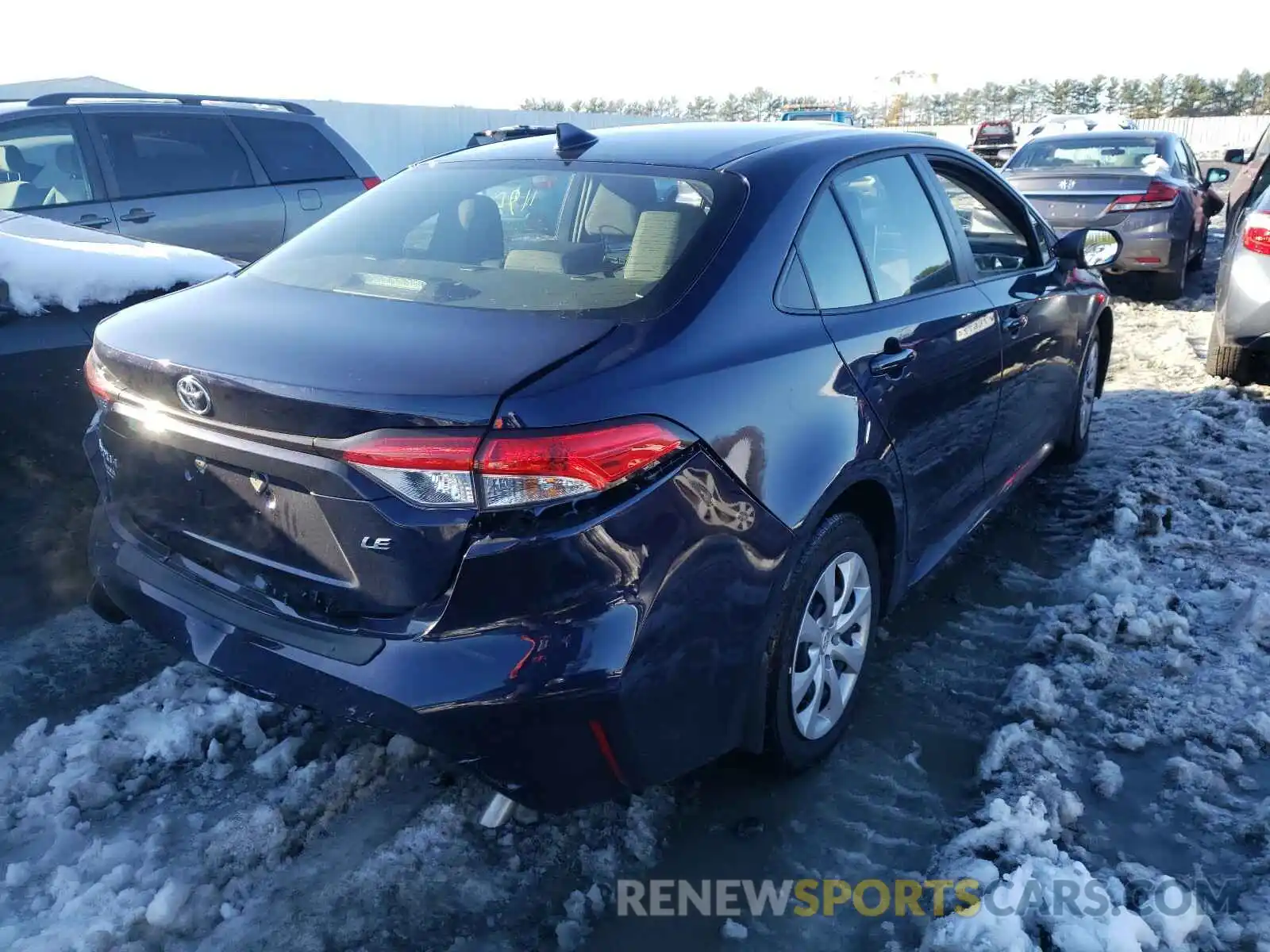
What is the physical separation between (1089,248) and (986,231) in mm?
942

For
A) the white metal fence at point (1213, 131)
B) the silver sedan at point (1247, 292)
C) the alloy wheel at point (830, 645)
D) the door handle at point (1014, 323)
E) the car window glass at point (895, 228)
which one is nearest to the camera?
the alloy wheel at point (830, 645)

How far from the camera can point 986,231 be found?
4.03 m

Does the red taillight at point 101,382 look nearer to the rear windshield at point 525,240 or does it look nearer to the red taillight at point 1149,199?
the rear windshield at point 525,240

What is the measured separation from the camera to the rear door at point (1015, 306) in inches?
143

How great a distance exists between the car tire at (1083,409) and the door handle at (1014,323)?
1.14m

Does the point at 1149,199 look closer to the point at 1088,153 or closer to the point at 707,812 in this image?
the point at 1088,153

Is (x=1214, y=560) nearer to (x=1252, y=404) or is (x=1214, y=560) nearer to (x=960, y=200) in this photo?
(x=960, y=200)

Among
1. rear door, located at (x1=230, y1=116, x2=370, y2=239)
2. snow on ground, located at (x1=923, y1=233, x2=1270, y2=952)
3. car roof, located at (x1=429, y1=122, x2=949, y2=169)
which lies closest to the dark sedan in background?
snow on ground, located at (x1=923, y1=233, x2=1270, y2=952)

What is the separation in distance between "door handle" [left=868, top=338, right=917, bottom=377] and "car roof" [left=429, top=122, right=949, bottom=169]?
0.62 m

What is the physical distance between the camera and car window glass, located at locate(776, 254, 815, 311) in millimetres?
2504

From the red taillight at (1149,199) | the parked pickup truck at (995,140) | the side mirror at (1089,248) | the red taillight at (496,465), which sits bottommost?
→ the parked pickup truck at (995,140)

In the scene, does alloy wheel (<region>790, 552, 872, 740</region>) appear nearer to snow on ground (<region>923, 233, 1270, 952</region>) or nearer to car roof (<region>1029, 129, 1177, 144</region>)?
snow on ground (<region>923, 233, 1270, 952</region>)

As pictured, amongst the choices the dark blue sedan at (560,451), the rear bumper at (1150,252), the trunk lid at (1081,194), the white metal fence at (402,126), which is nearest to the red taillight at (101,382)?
the dark blue sedan at (560,451)

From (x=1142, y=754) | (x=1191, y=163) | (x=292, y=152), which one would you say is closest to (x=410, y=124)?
(x=1191, y=163)
